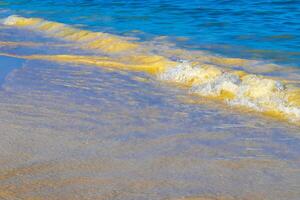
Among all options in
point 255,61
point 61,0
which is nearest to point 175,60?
point 255,61

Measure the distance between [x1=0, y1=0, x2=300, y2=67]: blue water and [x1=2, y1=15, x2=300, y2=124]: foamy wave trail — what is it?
2.72ft

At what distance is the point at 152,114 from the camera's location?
5.07m

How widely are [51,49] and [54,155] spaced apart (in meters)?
5.07

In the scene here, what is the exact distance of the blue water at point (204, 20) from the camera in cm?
884

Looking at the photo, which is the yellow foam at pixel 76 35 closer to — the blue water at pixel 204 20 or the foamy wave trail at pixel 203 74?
the foamy wave trail at pixel 203 74

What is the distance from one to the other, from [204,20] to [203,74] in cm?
502

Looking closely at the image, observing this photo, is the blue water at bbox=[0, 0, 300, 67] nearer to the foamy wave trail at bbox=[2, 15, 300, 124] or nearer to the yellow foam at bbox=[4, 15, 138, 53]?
the yellow foam at bbox=[4, 15, 138, 53]

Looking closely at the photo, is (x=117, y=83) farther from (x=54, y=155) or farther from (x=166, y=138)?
(x=54, y=155)

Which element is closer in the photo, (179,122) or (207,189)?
(207,189)

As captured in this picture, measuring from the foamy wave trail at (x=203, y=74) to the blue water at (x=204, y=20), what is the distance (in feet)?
2.72

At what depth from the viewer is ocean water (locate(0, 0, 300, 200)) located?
11.6 ft

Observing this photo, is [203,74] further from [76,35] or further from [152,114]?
[76,35]

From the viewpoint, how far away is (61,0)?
56.4ft

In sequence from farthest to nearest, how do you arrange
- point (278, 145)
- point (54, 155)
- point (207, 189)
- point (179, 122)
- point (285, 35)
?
point (285, 35), point (179, 122), point (278, 145), point (54, 155), point (207, 189)
